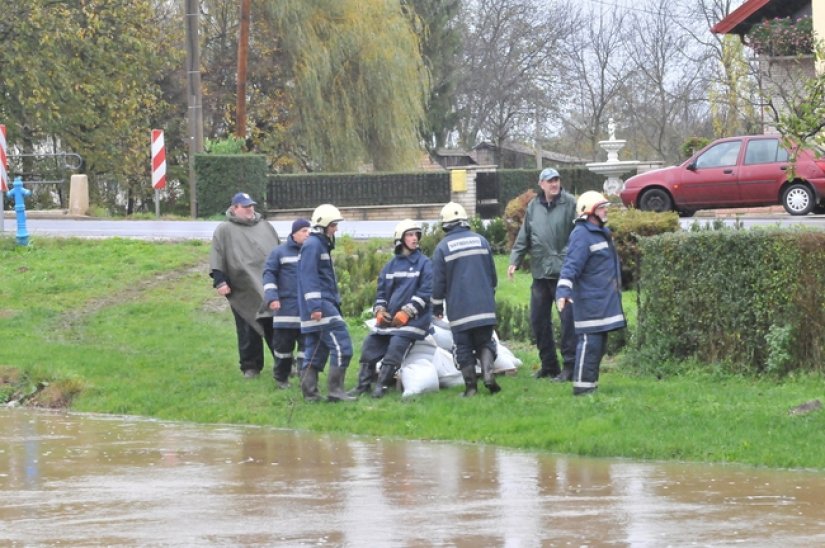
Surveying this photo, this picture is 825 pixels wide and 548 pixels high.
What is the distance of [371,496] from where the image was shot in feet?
29.1

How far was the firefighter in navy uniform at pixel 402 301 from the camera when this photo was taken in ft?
42.0

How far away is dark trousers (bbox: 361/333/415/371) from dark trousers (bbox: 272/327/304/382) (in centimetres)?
72

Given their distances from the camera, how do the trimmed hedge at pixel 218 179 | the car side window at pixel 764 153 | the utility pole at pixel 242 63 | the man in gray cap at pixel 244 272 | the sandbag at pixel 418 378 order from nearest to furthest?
the sandbag at pixel 418 378, the man in gray cap at pixel 244 272, the car side window at pixel 764 153, the trimmed hedge at pixel 218 179, the utility pole at pixel 242 63

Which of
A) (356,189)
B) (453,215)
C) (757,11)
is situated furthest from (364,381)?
(356,189)

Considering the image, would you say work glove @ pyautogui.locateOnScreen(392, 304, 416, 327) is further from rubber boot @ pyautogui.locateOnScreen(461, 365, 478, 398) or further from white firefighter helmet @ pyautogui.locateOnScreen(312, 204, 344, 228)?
white firefighter helmet @ pyautogui.locateOnScreen(312, 204, 344, 228)

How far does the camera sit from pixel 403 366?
13031mm

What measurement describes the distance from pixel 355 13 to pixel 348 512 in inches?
1613

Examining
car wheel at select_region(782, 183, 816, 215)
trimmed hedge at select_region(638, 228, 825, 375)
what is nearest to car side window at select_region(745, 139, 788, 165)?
car wheel at select_region(782, 183, 816, 215)

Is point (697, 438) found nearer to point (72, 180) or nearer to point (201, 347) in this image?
point (201, 347)

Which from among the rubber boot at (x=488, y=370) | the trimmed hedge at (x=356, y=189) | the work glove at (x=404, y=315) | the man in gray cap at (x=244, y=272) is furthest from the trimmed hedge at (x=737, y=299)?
the trimmed hedge at (x=356, y=189)

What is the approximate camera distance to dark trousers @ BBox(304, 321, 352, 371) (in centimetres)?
1265

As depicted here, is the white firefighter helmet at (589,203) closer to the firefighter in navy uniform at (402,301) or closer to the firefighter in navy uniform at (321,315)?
the firefighter in navy uniform at (402,301)

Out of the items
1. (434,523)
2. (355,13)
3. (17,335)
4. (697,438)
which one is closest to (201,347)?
(17,335)

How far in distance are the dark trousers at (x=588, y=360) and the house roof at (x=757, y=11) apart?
27665mm
